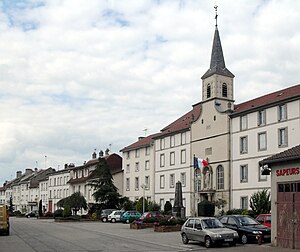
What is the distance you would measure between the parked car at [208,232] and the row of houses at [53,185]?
47.1 metres

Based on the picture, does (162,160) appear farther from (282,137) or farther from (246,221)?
(246,221)

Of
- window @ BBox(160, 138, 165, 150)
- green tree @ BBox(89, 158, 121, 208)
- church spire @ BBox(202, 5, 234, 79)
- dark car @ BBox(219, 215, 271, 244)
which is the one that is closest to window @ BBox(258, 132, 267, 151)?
church spire @ BBox(202, 5, 234, 79)

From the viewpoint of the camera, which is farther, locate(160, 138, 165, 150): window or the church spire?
locate(160, 138, 165, 150): window

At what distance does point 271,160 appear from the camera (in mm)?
23141

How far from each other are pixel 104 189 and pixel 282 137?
29581 mm

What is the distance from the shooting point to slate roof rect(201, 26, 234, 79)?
193 feet

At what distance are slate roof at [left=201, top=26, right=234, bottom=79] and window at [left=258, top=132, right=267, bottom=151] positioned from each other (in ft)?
39.5

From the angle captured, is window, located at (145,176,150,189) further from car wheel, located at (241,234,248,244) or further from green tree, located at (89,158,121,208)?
car wheel, located at (241,234,248,244)

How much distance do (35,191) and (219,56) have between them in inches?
2721

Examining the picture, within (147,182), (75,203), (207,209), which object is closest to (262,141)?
(207,209)

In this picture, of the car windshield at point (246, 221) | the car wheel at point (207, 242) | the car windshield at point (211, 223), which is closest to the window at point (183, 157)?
the car windshield at point (246, 221)

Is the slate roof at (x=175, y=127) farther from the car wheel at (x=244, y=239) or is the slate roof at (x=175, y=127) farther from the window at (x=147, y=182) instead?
the car wheel at (x=244, y=239)

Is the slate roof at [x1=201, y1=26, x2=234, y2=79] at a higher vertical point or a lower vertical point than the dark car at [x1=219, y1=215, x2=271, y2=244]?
higher

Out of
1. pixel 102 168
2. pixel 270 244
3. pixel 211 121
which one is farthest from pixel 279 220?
pixel 102 168
